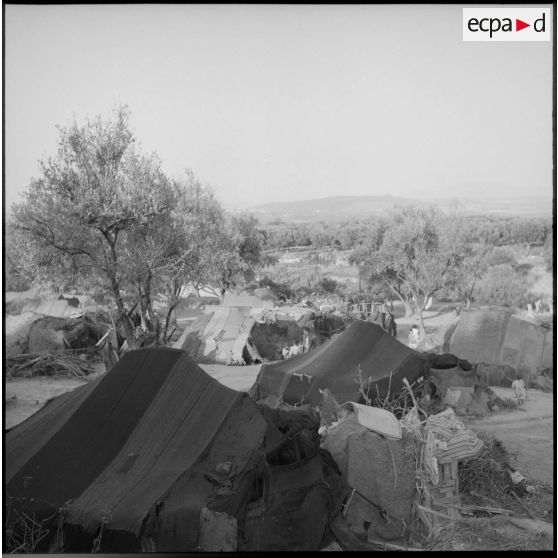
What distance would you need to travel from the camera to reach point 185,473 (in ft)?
14.9

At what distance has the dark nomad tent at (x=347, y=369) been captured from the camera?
6645mm

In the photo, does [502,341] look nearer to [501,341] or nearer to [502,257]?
[501,341]

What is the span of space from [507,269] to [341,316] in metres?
3.09

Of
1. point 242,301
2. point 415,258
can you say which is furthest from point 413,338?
point 242,301

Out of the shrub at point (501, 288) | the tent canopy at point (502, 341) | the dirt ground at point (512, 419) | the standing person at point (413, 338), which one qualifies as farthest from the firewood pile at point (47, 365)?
the shrub at point (501, 288)

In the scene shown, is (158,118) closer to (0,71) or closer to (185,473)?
(0,71)

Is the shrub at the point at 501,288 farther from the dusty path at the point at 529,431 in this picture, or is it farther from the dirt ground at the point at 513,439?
the dusty path at the point at 529,431

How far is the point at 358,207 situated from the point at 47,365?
4585 millimetres

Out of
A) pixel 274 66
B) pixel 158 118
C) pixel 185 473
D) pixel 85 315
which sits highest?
pixel 274 66

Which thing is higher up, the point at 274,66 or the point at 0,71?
the point at 274,66

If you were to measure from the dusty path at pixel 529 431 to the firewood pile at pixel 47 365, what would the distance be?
509 centimetres

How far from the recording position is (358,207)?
7.68 m

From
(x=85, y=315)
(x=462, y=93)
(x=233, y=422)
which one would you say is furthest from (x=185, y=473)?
(x=85, y=315)

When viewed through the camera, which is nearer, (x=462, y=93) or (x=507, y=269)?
(x=462, y=93)
